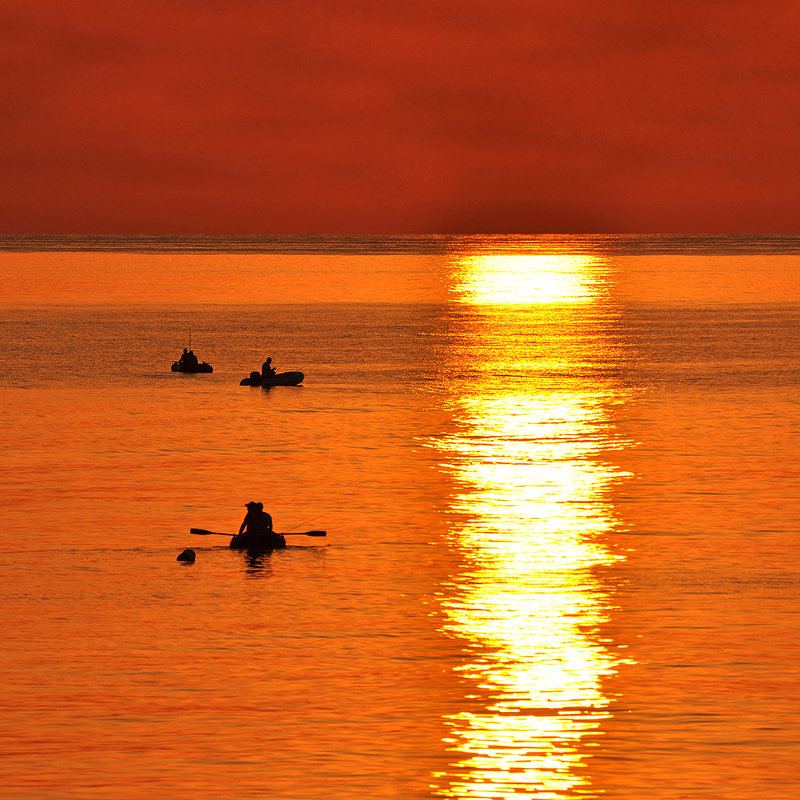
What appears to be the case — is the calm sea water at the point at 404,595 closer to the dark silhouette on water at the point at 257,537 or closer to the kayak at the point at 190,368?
the dark silhouette on water at the point at 257,537

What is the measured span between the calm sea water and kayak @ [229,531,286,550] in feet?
1.17

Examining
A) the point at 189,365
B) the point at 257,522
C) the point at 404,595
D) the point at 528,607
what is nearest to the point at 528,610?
the point at 528,607

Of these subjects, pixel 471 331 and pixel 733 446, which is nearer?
pixel 733 446

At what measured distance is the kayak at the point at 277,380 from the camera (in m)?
69.8

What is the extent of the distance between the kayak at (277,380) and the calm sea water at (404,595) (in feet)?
4.03

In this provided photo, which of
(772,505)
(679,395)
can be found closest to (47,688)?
(772,505)

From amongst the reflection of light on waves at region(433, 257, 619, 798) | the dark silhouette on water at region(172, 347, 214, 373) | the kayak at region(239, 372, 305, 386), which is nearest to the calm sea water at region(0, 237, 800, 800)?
the reflection of light on waves at region(433, 257, 619, 798)

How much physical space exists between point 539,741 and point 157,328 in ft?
326

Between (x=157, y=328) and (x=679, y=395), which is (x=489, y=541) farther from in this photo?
(x=157, y=328)

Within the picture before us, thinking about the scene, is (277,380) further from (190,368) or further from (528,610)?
(528,610)

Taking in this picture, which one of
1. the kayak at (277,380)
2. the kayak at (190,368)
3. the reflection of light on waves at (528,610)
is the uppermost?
the kayak at (190,368)

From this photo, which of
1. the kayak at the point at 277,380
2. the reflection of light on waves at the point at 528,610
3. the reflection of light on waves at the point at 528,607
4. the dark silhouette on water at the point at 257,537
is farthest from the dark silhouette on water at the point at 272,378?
the dark silhouette on water at the point at 257,537

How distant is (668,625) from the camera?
1083 inches

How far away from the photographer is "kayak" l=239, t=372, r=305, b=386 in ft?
229
